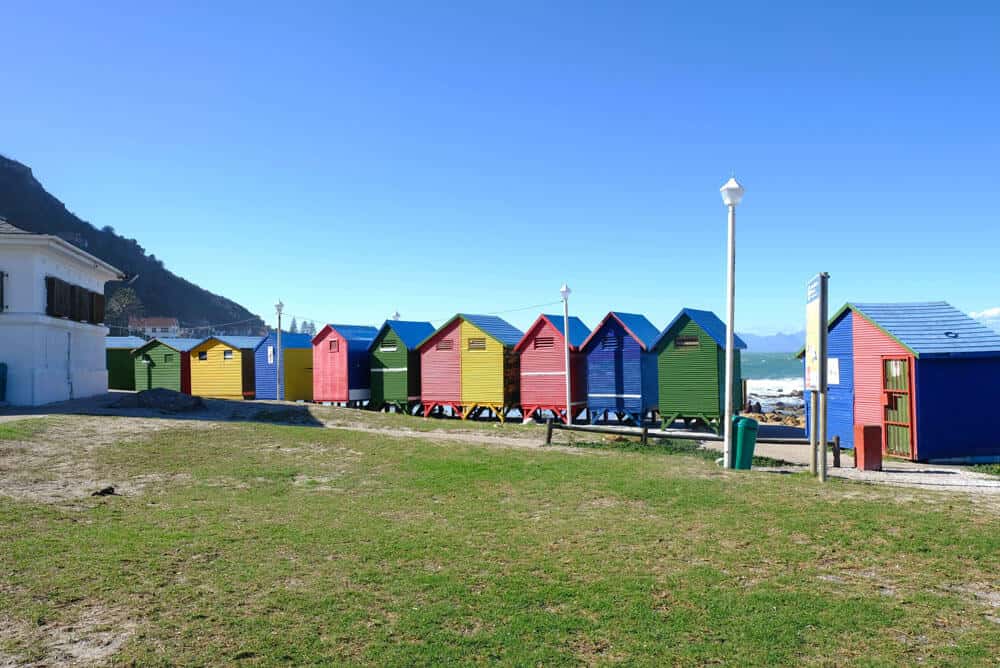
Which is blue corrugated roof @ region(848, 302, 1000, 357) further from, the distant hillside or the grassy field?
the distant hillside

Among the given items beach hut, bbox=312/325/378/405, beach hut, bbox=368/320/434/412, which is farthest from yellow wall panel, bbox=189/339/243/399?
beach hut, bbox=368/320/434/412

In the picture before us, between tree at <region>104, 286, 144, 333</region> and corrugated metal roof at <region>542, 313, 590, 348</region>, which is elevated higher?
tree at <region>104, 286, 144, 333</region>

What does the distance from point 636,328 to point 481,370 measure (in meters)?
7.54

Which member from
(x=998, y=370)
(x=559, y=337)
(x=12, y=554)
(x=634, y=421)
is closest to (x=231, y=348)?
(x=559, y=337)

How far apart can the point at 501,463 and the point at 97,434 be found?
1121cm

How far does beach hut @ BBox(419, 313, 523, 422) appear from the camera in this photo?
105ft

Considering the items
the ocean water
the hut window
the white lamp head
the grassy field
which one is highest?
the white lamp head

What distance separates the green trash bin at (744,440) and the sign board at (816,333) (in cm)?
166

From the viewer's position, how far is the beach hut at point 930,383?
62.6ft

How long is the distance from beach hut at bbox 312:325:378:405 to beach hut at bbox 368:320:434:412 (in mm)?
910

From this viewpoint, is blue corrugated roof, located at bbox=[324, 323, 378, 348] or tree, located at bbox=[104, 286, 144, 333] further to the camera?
tree, located at bbox=[104, 286, 144, 333]

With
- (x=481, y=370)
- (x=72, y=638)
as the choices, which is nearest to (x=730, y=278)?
(x=72, y=638)

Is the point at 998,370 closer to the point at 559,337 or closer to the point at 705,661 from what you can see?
the point at 559,337

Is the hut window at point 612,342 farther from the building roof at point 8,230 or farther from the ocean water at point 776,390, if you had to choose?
the building roof at point 8,230
